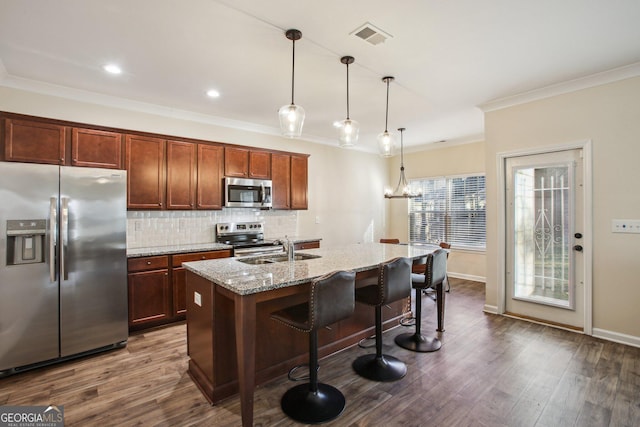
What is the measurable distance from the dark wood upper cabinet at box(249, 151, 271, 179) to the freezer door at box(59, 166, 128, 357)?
74.3 inches

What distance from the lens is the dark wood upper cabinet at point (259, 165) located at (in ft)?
15.6

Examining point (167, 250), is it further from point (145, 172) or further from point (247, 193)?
point (247, 193)

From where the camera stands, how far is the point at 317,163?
19.4ft

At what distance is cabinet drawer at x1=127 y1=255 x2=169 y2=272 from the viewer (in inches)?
136

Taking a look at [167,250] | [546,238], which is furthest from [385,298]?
[167,250]

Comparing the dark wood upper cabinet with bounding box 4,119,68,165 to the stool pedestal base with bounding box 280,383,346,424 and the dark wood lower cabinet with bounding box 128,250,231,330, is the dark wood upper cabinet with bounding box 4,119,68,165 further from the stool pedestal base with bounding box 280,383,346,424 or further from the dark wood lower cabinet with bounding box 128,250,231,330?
the stool pedestal base with bounding box 280,383,346,424

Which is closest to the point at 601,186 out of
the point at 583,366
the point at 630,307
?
the point at 630,307

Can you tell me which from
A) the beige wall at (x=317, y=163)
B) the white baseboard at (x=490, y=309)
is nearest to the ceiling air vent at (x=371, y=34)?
the beige wall at (x=317, y=163)

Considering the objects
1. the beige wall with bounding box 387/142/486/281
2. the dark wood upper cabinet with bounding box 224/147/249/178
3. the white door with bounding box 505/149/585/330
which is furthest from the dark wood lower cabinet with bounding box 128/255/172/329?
the beige wall with bounding box 387/142/486/281

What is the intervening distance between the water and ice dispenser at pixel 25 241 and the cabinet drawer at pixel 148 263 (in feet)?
2.65

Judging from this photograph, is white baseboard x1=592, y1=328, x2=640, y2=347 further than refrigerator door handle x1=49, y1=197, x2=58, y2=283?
Yes

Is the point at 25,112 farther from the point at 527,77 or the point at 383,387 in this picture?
the point at 527,77

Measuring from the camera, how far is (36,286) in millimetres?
2742

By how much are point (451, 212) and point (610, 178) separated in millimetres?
3153
